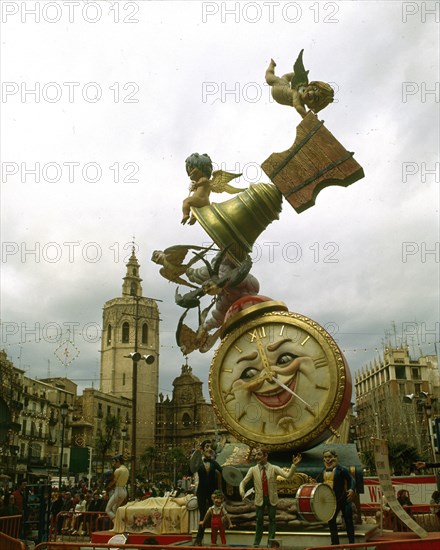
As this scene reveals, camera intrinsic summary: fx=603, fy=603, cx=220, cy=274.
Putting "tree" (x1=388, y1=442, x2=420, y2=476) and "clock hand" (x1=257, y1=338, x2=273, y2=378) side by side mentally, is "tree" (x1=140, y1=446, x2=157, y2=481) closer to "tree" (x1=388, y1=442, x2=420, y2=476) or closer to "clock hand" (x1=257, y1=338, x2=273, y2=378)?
"tree" (x1=388, y1=442, x2=420, y2=476)

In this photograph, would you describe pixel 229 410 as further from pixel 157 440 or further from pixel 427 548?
pixel 157 440

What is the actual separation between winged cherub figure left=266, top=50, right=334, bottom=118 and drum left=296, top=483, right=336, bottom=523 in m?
5.74

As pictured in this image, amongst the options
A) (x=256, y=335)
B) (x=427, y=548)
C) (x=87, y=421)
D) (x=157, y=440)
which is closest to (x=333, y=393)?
(x=256, y=335)

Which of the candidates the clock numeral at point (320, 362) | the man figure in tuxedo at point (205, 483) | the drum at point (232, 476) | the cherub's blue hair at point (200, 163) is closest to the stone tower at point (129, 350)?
the cherub's blue hair at point (200, 163)

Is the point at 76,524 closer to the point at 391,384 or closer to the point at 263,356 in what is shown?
the point at 263,356

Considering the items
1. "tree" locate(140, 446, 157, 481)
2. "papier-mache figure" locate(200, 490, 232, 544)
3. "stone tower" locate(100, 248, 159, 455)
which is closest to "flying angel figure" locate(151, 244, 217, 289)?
"papier-mache figure" locate(200, 490, 232, 544)

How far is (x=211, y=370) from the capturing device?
30.8 ft

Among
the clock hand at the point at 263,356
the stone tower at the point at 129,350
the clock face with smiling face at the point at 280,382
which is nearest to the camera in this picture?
the clock face with smiling face at the point at 280,382

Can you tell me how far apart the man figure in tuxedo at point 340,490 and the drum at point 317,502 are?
0.09 meters

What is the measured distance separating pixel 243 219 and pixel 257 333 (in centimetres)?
198

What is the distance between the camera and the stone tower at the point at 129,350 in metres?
88.8

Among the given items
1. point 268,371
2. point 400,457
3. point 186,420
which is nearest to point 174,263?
point 268,371

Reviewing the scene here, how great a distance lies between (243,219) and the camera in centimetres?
995

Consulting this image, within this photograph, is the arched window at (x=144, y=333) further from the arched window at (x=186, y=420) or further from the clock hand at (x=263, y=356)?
the clock hand at (x=263, y=356)
